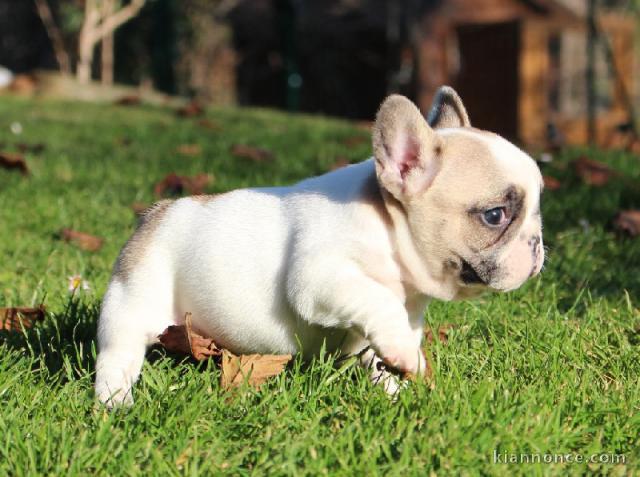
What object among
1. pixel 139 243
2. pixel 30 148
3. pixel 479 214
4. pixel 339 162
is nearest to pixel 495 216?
pixel 479 214

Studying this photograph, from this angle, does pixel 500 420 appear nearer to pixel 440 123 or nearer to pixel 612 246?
pixel 440 123

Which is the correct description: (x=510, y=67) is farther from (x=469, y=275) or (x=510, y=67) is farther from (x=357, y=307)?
(x=357, y=307)

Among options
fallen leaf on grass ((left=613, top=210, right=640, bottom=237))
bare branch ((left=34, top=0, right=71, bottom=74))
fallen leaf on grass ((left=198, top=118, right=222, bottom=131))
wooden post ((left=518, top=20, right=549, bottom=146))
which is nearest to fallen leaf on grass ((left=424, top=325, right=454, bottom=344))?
fallen leaf on grass ((left=613, top=210, right=640, bottom=237))

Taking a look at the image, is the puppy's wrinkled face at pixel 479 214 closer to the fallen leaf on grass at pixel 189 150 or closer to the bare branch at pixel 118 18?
the fallen leaf on grass at pixel 189 150

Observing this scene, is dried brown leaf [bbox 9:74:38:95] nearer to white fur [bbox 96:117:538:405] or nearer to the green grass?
the green grass

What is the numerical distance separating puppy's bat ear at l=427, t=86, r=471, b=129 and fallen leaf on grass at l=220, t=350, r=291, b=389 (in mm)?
836

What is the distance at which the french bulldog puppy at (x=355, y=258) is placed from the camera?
2242 mm

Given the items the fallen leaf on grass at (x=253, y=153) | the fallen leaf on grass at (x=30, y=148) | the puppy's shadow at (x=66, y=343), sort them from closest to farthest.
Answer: the puppy's shadow at (x=66, y=343) → the fallen leaf on grass at (x=253, y=153) → the fallen leaf on grass at (x=30, y=148)

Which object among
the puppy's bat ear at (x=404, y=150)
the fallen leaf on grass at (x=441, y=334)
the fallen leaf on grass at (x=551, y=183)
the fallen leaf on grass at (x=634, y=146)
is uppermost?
the puppy's bat ear at (x=404, y=150)

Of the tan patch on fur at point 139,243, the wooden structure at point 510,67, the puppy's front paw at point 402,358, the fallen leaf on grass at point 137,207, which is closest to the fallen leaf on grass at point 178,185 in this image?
the fallen leaf on grass at point 137,207

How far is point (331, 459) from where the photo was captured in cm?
200

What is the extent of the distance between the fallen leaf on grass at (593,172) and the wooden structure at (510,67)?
194 inches

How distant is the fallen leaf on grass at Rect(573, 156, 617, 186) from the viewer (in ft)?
17.0

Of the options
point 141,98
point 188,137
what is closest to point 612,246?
point 188,137
